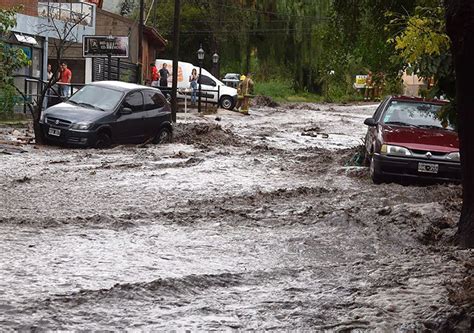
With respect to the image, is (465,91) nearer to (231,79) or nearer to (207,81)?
(207,81)

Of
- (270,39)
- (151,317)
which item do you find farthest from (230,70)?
(151,317)

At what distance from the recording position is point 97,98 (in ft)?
75.7

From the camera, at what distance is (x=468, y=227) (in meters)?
9.95

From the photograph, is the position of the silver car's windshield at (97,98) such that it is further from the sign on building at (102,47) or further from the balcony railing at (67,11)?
the balcony railing at (67,11)

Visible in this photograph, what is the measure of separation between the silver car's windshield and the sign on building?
26.3 ft

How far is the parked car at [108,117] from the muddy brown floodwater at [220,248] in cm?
103

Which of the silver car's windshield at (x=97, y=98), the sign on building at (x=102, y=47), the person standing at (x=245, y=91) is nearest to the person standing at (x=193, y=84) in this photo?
the person standing at (x=245, y=91)

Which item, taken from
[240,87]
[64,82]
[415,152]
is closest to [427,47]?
[415,152]

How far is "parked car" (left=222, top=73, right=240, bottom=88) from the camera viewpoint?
63600mm

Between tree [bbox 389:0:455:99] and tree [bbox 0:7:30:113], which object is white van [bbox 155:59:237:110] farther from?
tree [bbox 389:0:455:99]

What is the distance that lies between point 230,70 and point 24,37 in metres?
42.9

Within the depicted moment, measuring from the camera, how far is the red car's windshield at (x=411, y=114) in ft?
55.7

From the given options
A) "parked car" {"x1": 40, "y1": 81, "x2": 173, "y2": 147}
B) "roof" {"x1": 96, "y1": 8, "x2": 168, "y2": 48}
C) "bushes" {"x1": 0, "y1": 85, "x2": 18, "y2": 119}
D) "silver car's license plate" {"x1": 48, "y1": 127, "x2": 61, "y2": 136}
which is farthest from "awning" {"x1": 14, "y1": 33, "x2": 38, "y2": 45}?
"roof" {"x1": 96, "y1": 8, "x2": 168, "y2": 48}

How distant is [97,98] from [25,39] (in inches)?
432
